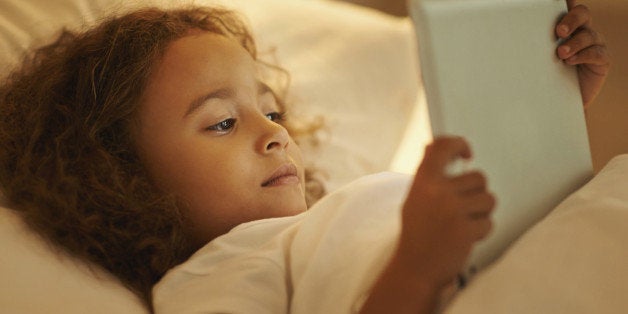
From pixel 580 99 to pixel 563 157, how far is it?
0.30ft

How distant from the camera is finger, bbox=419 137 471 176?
54 centimetres

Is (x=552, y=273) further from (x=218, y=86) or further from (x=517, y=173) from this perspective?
(x=218, y=86)

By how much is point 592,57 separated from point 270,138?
39cm

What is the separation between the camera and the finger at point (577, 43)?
768 millimetres

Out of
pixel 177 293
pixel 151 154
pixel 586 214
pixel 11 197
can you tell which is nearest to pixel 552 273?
pixel 586 214

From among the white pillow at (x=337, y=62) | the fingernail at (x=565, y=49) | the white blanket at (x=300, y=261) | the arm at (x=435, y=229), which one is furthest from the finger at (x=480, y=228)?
the white pillow at (x=337, y=62)

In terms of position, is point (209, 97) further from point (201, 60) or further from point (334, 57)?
Result: point (334, 57)

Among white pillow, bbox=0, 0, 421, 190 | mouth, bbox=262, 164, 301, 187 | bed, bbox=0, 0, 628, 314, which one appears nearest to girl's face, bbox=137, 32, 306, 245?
mouth, bbox=262, 164, 301, 187

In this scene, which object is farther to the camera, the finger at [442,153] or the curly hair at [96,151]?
the curly hair at [96,151]

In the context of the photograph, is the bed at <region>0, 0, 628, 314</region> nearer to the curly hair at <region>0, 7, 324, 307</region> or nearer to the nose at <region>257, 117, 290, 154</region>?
the curly hair at <region>0, 7, 324, 307</region>

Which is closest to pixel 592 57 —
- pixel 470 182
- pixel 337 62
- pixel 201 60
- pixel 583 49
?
pixel 583 49

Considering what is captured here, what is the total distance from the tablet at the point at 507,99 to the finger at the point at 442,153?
0.01m

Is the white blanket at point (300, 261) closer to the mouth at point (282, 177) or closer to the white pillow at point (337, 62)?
the mouth at point (282, 177)

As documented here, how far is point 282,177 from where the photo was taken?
2.99 ft
